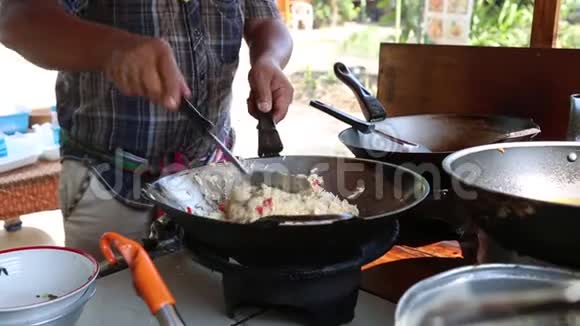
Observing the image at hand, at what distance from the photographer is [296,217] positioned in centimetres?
65

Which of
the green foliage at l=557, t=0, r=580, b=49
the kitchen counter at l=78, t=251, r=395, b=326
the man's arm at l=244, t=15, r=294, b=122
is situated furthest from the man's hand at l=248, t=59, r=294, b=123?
the green foliage at l=557, t=0, r=580, b=49

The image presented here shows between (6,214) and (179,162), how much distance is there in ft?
4.03

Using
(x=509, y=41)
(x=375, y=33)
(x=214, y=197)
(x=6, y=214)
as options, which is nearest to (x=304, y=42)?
(x=375, y=33)

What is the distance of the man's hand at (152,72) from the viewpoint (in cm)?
85

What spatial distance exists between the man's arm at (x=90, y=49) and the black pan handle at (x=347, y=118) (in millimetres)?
335

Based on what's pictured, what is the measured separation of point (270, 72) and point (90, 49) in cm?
35

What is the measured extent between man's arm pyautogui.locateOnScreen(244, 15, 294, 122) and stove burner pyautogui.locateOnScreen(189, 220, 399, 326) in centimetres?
40

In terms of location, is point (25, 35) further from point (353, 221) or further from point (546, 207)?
point (546, 207)

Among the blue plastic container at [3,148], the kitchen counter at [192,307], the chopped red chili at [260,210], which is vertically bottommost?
the blue plastic container at [3,148]

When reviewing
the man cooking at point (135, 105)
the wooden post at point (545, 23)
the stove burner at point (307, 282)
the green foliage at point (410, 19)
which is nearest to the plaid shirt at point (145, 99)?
the man cooking at point (135, 105)

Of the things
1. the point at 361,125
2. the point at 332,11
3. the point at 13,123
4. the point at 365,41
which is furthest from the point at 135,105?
the point at 332,11

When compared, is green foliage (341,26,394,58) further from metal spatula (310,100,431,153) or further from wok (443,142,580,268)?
wok (443,142,580,268)

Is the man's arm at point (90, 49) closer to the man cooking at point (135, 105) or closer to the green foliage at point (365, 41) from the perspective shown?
the man cooking at point (135, 105)

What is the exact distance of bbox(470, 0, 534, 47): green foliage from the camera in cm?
248
